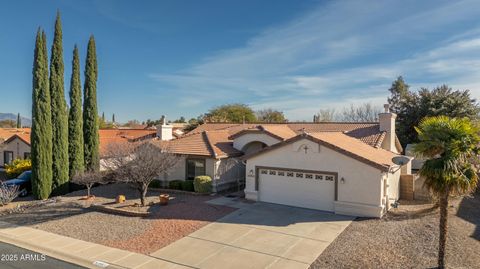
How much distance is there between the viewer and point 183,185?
22359 mm

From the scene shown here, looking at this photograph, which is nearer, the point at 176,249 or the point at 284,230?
the point at 176,249

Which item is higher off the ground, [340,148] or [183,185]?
[340,148]

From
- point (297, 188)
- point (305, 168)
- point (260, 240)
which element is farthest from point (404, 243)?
point (297, 188)

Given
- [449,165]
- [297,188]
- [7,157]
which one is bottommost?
[297,188]

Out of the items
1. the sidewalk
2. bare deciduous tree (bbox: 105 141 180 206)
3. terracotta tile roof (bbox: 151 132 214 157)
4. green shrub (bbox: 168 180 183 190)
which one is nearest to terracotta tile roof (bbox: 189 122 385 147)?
terracotta tile roof (bbox: 151 132 214 157)

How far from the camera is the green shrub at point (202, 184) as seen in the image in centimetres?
2122

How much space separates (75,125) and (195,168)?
387 inches

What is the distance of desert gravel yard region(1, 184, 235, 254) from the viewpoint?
43.6 ft

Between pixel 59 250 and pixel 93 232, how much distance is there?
2.03m

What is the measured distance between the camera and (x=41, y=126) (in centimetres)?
2181

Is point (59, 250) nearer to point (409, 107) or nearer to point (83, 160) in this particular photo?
point (83, 160)

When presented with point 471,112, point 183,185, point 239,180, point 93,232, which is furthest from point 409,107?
point 93,232

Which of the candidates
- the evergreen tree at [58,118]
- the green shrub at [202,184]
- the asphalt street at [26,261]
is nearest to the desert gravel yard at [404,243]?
the asphalt street at [26,261]

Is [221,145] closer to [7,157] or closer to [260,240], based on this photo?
[260,240]
